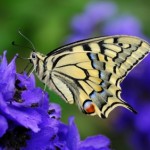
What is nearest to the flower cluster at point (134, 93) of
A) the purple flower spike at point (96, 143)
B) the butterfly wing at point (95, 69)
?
the butterfly wing at point (95, 69)

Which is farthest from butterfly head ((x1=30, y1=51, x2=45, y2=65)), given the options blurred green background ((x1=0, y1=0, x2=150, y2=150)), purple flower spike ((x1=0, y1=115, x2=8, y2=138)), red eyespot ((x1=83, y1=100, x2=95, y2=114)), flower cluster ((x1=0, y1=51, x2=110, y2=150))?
blurred green background ((x1=0, y1=0, x2=150, y2=150))

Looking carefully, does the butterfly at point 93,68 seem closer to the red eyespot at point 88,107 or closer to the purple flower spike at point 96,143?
the red eyespot at point 88,107

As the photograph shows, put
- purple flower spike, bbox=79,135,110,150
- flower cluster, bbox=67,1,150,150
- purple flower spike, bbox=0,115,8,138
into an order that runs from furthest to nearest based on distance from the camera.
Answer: flower cluster, bbox=67,1,150,150 → purple flower spike, bbox=79,135,110,150 → purple flower spike, bbox=0,115,8,138

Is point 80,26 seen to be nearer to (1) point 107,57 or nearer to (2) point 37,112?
(1) point 107,57

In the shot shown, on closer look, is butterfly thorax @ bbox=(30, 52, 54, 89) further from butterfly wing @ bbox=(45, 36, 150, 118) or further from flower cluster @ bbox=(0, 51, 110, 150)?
flower cluster @ bbox=(0, 51, 110, 150)

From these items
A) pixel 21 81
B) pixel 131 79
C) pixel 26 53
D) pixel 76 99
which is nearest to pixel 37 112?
pixel 21 81

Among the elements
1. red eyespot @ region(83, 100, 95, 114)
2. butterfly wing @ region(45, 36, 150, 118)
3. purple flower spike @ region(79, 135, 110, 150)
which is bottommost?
purple flower spike @ region(79, 135, 110, 150)

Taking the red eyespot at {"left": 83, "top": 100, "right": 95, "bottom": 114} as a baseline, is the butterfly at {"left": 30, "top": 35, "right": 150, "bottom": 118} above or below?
above

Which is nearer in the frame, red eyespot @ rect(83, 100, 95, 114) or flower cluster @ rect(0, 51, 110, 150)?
flower cluster @ rect(0, 51, 110, 150)
